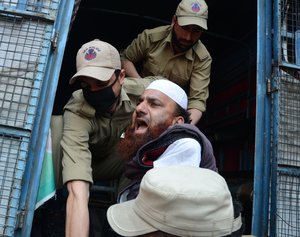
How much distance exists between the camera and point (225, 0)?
4734 mm

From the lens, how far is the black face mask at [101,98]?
2621mm

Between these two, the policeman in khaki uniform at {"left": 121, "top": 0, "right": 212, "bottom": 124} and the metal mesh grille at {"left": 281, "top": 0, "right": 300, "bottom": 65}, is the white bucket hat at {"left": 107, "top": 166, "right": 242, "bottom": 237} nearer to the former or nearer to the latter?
the metal mesh grille at {"left": 281, "top": 0, "right": 300, "bottom": 65}

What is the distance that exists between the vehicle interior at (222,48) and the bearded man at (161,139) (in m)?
1.92

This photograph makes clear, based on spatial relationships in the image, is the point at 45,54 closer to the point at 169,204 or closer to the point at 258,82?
the point at 258,82

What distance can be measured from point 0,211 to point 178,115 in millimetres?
1198

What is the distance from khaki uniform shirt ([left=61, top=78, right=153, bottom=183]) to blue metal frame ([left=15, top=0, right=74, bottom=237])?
155 mm

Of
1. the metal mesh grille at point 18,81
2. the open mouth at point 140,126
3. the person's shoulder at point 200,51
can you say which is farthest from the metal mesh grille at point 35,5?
the person's shoulder at point 200,51

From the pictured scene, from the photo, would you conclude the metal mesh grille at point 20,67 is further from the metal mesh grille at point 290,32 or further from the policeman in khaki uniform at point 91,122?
the metal mesh grille at point 290,32

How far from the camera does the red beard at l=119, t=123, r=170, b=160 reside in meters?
2.41

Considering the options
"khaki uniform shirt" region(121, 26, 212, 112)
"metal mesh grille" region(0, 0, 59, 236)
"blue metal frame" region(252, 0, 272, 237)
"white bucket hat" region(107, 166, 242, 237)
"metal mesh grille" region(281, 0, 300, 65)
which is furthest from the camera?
"khaki uniform shirt" region(121, 26, 212, 112)

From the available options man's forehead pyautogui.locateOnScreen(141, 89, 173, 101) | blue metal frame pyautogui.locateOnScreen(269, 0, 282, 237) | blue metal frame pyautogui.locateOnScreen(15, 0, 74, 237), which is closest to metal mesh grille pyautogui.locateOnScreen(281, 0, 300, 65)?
blue metal frame pyautogui.locateOnScreen(269, 0, 282, 237)

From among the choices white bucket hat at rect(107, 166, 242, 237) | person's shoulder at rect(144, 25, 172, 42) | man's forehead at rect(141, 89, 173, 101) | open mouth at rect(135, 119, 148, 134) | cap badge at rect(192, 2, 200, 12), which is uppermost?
cap badge at rect(192, 2, 200, 12)

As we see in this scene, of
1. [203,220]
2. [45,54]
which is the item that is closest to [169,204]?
[203,220]

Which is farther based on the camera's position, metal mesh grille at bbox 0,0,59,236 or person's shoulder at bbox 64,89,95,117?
person's shoulder at bbox 64,89,95,117
